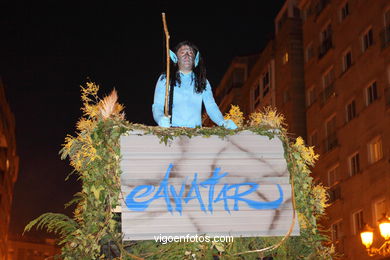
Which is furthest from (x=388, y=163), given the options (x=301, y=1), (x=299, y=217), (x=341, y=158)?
(x=299, y=217)

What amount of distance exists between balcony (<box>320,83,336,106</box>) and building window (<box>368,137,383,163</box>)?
614 cm

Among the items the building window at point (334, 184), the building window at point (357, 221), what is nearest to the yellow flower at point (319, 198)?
the building window at point (357, 221)

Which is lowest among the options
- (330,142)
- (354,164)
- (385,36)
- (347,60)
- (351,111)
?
(354,164)

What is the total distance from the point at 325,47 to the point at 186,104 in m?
32.6

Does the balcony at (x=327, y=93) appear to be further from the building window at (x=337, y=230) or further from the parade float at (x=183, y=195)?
the parade float at (x=183, y=195)

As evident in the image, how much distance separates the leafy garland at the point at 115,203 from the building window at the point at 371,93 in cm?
2601

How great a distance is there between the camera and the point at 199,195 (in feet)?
16.7

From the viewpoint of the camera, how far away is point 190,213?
5.05m

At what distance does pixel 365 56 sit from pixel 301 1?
1247 cm

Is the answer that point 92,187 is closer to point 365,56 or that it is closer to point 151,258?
point 151,258

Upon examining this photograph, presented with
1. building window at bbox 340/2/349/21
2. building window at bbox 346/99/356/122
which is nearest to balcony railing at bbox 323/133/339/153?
building window at bbox 346/99/356/122

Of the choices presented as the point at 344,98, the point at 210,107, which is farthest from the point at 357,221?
the point at 210,107

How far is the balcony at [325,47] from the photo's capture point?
36881 millimetres

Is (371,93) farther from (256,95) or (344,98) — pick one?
(256,95)
